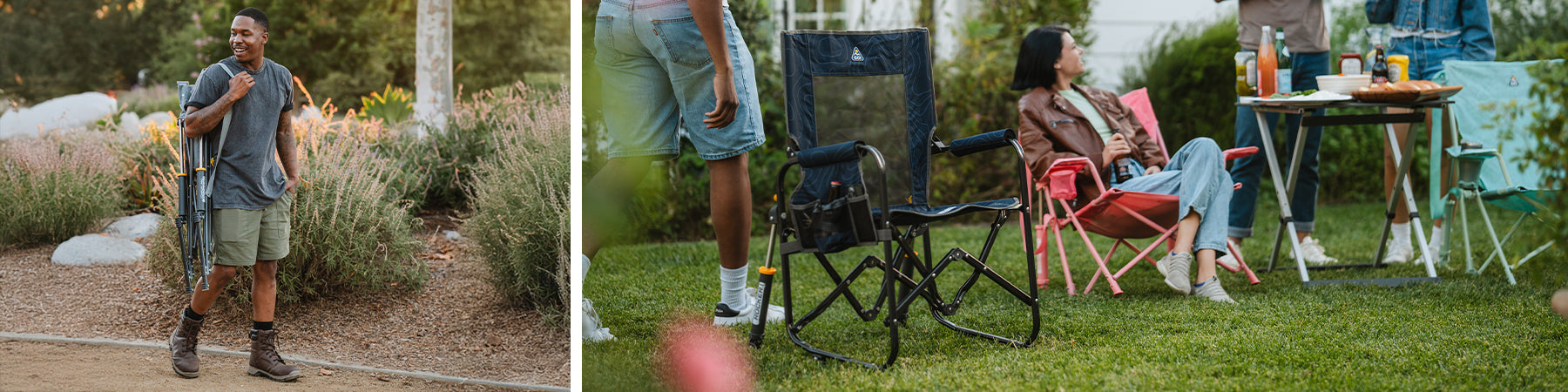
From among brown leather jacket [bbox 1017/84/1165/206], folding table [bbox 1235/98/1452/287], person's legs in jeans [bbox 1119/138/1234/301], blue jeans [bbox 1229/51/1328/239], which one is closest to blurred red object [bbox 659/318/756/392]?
brown leather jacket [bbox 1017/84/1165/206]

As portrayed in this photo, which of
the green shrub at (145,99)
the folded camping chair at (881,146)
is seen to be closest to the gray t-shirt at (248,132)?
the green shrub at (145,99)

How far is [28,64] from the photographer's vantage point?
341 centimetres

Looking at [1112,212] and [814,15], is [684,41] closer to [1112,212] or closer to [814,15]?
[1112,212]

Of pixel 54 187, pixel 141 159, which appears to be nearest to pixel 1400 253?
pixel 141 159

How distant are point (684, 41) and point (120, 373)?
163 centimetres

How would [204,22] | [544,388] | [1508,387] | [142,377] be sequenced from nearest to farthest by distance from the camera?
[1508,387] < [142,377] < [544,388] < [204,22]

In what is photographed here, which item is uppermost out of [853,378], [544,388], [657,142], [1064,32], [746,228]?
[1064,32]

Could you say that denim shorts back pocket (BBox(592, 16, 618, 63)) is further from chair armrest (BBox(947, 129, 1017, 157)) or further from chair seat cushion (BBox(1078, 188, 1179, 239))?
chair seat cushion (BBox(1078, 188, 1179, 239))

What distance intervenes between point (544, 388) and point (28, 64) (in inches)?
71.9

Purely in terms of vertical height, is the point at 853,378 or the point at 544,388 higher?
the point at 853,378

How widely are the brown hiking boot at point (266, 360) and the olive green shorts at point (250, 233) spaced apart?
196 millimetres

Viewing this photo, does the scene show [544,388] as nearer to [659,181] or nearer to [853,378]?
[659,181]

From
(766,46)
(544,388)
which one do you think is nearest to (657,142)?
(544,388)

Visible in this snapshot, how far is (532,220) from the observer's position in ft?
11.0
